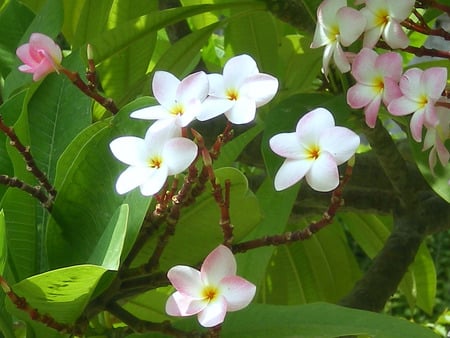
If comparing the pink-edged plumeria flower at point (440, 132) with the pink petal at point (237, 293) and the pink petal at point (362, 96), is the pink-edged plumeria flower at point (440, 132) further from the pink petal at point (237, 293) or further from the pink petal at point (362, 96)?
the pink petal at point (237, 293)

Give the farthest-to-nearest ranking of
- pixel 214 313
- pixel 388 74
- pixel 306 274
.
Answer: pixel 306 274
pixel 388 74
pixel 214 313

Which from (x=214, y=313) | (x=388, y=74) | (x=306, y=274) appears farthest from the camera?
(x=306, y=274)

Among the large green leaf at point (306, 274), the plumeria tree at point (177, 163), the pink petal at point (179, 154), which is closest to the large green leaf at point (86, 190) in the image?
the plumeria tree at point (177, 163)

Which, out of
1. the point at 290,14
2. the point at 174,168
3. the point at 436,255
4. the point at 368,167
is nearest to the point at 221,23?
the point at 290,14

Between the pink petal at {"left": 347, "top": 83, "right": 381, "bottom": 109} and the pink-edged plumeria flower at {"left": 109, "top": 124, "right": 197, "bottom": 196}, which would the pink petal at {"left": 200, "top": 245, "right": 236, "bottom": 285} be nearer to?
the pink-edged plumeria flower at {"left": 109, "top": 124, "right": 197, "bottom": 196}

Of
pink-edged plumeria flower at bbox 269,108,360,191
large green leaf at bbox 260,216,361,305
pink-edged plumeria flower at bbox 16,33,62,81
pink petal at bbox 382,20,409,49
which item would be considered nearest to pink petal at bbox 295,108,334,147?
pink-edged plumeria flower at bbox 269,108,360,191

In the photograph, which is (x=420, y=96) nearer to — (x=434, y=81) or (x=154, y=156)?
(x=434, y=81)

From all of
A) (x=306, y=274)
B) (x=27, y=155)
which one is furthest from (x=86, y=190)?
(x=306, y=274)
